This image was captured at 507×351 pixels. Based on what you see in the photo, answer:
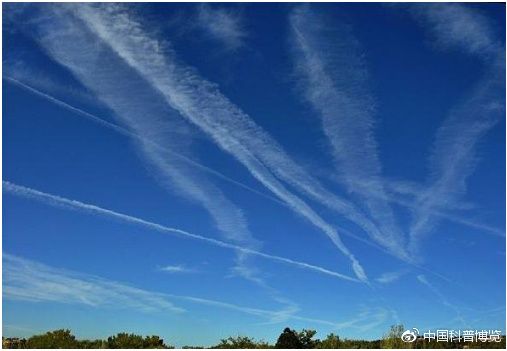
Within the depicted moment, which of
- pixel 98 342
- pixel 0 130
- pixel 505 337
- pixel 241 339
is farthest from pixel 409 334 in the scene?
pixel 0 130

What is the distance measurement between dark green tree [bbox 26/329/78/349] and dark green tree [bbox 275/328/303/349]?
9.50 m

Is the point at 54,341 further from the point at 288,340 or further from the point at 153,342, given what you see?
the point at 288,340

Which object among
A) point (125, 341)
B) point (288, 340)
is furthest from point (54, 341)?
point (288, 340)

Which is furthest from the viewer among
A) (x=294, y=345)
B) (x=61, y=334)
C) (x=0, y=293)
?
(x=61, y=334)

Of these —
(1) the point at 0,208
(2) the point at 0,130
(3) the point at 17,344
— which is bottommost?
(3) the point at 17,344

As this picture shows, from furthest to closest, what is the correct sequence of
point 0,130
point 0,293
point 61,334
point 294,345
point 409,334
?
point 61,334 → point 294,345 → point 409,334 → point 0,130 → point 0,293

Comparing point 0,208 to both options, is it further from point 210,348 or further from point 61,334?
point 210,348

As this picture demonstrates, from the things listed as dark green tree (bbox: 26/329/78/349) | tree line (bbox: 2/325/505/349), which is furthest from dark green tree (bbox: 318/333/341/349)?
dark green tree (bbox: 26/329/78/349)

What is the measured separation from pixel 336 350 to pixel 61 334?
550 inches

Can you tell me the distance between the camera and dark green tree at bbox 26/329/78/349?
29431 millimetres

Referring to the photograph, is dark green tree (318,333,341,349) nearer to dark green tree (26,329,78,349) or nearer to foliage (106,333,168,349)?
foliage (106,333,168,349)

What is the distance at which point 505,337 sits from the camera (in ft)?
87.6

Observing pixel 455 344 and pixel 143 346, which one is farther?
pixel 143 346

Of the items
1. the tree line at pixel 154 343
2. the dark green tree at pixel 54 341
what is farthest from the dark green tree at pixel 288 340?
the dark green tree at pixel 54 341
